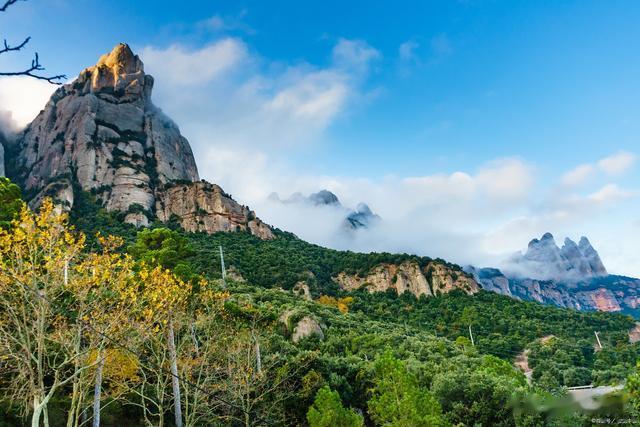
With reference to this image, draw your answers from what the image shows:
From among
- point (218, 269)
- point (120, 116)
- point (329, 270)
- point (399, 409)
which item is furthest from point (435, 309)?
point (120, 116)

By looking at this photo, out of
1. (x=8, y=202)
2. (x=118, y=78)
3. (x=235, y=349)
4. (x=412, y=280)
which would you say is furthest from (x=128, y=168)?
(x=235, y=349)

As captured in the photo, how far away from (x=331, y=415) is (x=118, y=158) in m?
106

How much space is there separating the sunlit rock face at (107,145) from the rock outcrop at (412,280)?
51275 mm

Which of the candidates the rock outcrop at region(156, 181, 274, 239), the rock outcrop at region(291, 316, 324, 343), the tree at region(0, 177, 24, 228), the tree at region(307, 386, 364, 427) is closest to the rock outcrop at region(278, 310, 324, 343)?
→ the rock outcrop at region(291, 316, 324, 343)

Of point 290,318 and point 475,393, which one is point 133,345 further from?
point 290,318

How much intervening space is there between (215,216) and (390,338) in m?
66.3

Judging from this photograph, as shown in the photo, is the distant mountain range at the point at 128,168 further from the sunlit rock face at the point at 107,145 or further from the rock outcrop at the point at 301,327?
the rock outcrop at the point at 301,327

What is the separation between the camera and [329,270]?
99750mm

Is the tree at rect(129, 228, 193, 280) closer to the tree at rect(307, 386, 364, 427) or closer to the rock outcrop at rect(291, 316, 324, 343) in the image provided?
the tree at rect(307, 386, 364, 427)

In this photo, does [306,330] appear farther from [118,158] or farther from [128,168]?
[118,158]

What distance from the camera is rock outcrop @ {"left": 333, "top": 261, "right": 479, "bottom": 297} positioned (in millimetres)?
91625

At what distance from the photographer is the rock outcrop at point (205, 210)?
10188cm

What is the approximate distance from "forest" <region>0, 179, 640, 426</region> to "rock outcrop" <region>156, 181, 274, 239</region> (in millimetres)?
22157

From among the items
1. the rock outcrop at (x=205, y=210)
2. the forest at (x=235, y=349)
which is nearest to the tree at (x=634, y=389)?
the forest at (x=235, y=349)
